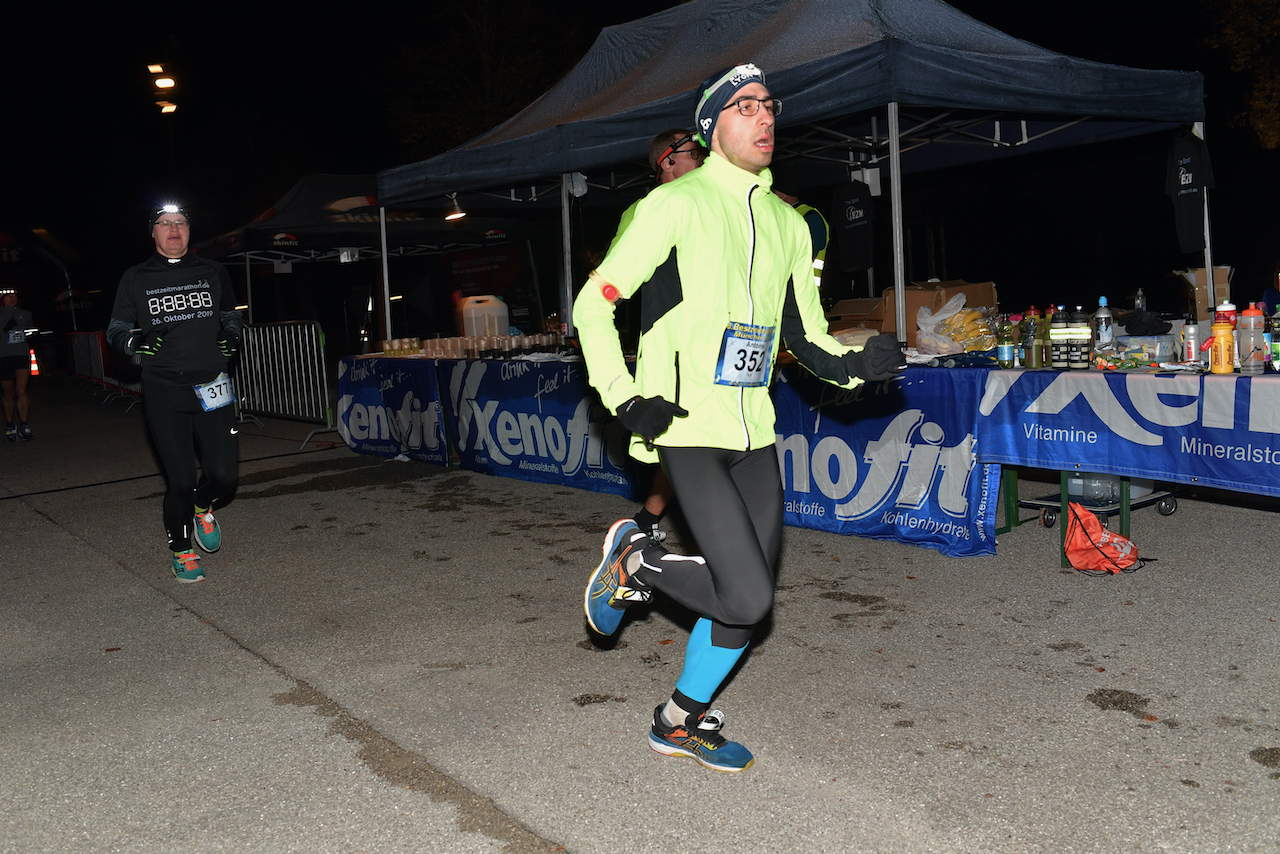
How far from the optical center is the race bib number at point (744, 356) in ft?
10.8

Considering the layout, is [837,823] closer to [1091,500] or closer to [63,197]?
[1091,500]

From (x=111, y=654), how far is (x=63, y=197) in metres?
53.5

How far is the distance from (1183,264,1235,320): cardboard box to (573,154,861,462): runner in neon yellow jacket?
637cm

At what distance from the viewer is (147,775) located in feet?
12.0

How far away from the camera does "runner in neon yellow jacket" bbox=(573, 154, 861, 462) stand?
3.18 m

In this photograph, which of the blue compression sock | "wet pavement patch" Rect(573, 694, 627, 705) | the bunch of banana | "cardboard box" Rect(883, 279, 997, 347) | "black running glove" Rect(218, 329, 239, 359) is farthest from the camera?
"cardboard box" Rect(883, 279, 997, 347)

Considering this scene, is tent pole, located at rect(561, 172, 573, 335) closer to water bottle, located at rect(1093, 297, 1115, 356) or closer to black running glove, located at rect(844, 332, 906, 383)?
water bottle, located at rect(1093, 297, 1115, 356)

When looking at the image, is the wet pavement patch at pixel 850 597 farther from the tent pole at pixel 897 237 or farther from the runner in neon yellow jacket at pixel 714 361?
the tent pole at pixel 897 237

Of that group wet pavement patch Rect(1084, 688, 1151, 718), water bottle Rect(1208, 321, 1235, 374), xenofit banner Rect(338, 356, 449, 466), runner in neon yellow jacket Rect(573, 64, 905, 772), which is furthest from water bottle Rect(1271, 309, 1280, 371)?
xenofit banner Rect(338, 356, 449, 466)

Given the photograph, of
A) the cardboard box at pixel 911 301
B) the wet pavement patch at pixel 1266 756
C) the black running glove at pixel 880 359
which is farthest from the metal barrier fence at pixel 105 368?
the wet pavement patch at pixel 1266 756

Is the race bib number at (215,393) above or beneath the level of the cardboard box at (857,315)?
beneath

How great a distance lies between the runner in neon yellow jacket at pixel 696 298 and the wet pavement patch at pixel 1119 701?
168 centimetres

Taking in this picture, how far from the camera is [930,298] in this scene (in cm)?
807

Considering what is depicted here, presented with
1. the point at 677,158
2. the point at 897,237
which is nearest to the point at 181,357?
the point at 677,158
